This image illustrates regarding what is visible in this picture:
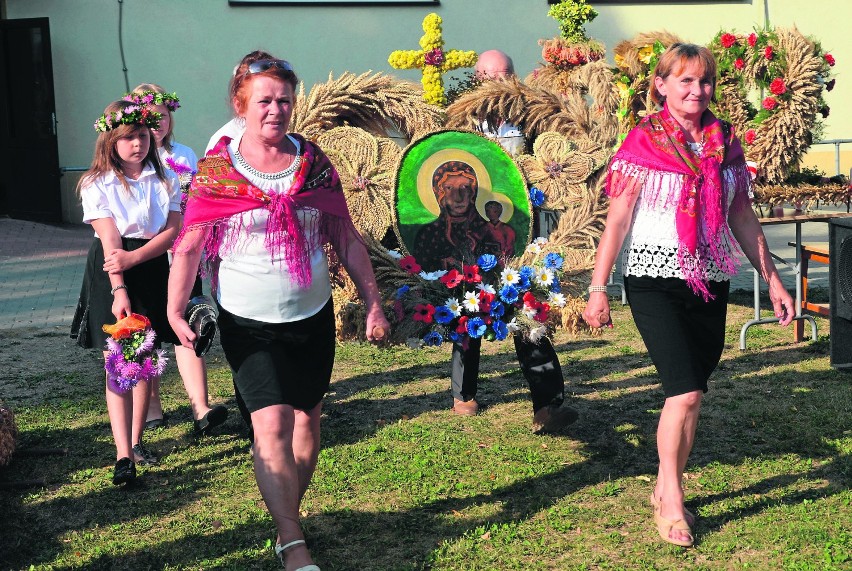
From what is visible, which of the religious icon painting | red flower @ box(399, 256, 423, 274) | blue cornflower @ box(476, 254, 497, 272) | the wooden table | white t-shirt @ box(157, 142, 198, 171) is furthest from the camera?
the wooden table

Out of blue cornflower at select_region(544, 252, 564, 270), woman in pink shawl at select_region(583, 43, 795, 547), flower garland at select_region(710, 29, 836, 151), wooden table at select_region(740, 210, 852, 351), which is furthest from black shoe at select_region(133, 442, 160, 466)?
flower garland at select_region(710, 29, 836, 151)

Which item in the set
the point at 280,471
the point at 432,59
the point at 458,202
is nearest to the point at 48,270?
the point at 432,59

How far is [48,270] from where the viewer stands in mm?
11336

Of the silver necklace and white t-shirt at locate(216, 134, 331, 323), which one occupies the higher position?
the silver necklace

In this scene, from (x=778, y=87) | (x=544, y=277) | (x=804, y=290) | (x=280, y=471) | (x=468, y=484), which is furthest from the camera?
(x=804, y=290)

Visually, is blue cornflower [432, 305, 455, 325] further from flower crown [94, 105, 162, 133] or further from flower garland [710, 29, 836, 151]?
flower garland [710, 29, 836, 151]

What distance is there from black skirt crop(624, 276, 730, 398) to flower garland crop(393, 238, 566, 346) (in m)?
1.20

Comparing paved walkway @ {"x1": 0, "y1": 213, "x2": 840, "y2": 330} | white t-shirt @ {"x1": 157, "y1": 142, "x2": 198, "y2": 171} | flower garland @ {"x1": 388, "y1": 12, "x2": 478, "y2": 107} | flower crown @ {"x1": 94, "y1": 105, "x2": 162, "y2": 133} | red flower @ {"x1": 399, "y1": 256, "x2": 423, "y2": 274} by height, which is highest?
flower garland @ {"x1": 388, "y1": 12, "x2": 478, "y2": 107}

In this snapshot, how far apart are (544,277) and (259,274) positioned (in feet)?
6.79

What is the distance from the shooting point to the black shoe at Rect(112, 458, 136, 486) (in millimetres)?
4875

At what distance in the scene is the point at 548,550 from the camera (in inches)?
161

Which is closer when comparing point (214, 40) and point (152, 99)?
point (152, 99)

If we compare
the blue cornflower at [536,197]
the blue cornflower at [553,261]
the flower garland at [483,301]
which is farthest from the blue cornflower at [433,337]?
the blue cornflower at [536,197]

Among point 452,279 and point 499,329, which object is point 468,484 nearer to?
point 499,329
